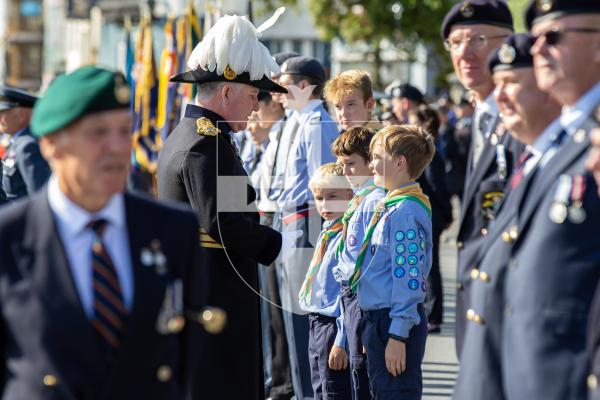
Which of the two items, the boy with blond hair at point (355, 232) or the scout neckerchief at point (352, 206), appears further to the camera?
the scout neckerchief at point (352, 206)

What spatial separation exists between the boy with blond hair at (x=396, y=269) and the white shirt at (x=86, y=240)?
2.38m

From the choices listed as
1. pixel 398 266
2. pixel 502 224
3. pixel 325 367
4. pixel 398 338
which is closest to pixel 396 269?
pixel 398 266

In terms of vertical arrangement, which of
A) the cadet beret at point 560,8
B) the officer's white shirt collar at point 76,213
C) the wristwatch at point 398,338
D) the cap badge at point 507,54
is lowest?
the wristwatch at point 398,338

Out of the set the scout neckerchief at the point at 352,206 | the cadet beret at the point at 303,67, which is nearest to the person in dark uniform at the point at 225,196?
the scout neckerchief at the point at 352,206

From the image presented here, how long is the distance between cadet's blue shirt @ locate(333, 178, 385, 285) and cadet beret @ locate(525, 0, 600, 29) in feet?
7.30

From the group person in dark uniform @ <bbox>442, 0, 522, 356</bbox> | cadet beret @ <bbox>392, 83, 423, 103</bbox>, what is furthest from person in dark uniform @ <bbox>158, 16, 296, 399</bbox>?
cadet beret @ <bbox>392, 83, 423, 103</bbox>

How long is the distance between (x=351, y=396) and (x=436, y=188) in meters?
4.31

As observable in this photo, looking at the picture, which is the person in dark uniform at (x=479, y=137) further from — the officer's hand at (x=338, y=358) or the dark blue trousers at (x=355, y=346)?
the officer's hand at (x=338, y=358)

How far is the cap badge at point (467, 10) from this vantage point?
560cm

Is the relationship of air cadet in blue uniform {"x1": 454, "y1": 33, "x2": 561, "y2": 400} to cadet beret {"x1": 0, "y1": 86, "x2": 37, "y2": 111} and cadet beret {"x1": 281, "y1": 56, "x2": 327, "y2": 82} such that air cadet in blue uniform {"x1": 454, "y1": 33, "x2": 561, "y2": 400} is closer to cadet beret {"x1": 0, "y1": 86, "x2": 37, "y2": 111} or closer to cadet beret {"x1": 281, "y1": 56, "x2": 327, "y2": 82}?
cadet beret {"x1": 281, "y1": 56, "x2": 327, "y2": 82}

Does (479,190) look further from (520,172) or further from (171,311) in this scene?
(171,311)

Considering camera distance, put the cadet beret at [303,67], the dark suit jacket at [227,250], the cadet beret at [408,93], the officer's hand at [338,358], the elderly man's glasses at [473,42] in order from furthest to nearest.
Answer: the cadet beret at [408,93] < the cadet beret at [303,67] < the officer's hand at [338,358] < the dark suit jacket at [227,250] < the elderly man's glasses at [473,42]

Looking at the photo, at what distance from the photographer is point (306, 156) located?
319 inches

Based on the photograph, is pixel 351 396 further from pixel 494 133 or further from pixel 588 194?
pixel 588 194
